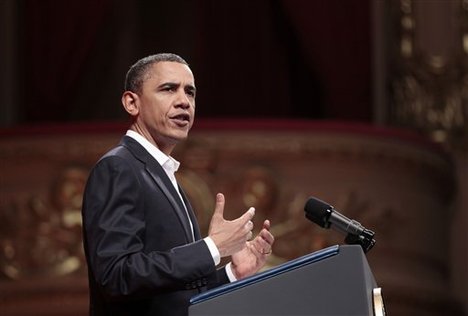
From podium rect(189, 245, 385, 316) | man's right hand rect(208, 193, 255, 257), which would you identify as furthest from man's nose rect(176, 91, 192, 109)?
podium rect(189, 245, 385, 316)

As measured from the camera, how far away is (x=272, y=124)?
655 centimetres

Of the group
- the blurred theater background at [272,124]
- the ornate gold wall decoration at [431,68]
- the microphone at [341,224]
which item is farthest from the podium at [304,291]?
the ornate gold wall decoration at [431,68]

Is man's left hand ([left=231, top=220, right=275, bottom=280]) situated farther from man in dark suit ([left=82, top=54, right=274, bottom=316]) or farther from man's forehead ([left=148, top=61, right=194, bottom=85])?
man's forehead ([left=148, top=61, right=194, bottom=85])

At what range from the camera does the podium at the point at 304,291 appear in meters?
2.53

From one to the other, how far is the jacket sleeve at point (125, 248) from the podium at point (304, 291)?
0.08 meters

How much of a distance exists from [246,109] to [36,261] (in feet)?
7.34

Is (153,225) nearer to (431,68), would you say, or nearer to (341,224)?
(341,224)

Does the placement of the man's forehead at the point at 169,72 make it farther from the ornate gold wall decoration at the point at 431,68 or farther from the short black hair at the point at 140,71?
the ornate gold wall decoration at the point at 431,68

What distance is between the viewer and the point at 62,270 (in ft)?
21.0

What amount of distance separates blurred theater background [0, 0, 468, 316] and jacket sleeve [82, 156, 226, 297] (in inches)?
143

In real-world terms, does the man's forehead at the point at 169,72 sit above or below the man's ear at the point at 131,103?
above

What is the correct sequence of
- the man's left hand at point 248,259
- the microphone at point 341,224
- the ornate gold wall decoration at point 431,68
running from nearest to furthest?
the microphone at point 341,224, the man's left hand at point 248,259, the ornate gold wall decoration at point 431,68

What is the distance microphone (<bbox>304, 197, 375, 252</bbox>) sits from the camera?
2.75m

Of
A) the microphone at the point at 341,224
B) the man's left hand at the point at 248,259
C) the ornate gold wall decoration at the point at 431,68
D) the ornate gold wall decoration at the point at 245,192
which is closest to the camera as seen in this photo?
the microphone at the point at 341,224
